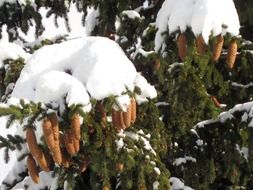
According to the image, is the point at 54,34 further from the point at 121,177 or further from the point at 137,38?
the point at 121,177

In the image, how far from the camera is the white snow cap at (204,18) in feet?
11.3

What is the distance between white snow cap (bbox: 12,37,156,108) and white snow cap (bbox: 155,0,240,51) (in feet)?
1.51

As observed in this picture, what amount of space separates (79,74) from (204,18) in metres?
0.91

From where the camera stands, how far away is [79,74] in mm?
3436

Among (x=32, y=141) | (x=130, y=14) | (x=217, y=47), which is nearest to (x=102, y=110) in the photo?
(x=32, y=141)

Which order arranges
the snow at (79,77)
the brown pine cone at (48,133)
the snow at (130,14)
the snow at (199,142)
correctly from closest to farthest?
the brown pine cone at (48,133)
the snow at (79,77)
the snow at (199,142)
the snow at (130,14)

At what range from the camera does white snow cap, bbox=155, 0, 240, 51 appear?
3.44 metres

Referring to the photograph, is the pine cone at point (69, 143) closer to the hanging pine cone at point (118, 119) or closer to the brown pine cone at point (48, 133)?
the brown pine cone at point (48, 133)

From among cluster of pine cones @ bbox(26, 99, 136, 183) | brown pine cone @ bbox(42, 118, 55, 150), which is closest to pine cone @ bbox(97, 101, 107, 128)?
cluster of pine cones @ bbox(26, 99, 136, 183)

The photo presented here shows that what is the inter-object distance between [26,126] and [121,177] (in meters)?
1.00

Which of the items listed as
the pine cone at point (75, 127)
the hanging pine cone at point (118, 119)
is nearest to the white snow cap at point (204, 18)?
the hanging pine cone at point (118, 119)

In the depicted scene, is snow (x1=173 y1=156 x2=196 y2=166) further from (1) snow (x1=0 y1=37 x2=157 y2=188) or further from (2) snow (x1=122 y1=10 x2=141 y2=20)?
(2) snow (x1=122 y1=10 x2=141 y2=20)

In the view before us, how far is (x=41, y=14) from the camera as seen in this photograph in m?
6.59

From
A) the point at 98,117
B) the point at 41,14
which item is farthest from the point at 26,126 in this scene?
the point at 41,14
